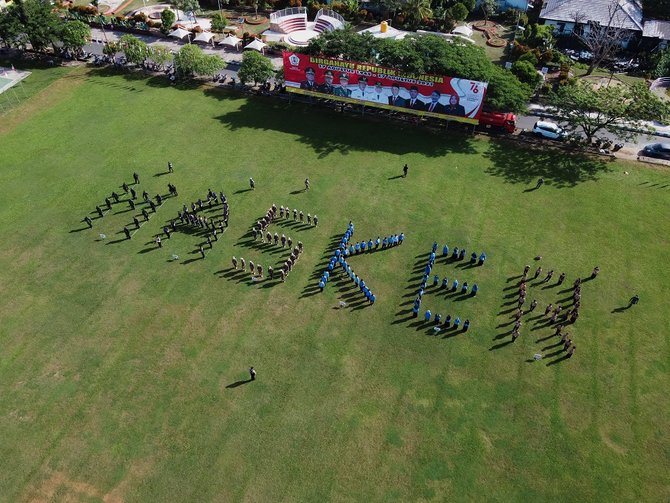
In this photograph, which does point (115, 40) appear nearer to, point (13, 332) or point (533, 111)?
point (13, 332)

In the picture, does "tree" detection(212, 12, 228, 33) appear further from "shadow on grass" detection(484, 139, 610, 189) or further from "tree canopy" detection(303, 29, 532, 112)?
"shadow on grass" detection(484, 139, 610, 189)

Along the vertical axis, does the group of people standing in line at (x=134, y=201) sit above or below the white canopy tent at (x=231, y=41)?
below

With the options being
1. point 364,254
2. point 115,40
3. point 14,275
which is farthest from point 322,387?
point 115,40

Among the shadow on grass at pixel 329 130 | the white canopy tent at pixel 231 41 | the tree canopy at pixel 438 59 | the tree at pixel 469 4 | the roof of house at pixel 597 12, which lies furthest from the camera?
the tree at pixel 469 4

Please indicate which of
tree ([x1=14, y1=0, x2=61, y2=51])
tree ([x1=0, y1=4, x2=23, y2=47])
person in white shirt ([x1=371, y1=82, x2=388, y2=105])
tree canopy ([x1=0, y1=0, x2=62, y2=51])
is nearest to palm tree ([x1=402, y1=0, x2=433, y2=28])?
person in white shirt ([x1=371, y1=82, x2=388, y2=105])

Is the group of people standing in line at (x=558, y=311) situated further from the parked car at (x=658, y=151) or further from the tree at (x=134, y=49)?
the tree at (x=134, y=49)

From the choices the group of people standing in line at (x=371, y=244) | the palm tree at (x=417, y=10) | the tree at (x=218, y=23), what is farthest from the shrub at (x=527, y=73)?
the tree at (x=218, y=23)
